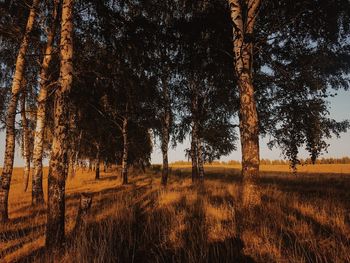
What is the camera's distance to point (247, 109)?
15.5 feet

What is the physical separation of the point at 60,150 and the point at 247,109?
3.61 m

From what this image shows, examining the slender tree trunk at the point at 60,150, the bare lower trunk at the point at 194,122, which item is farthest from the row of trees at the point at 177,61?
the bare lower trunk at the point at 194,122

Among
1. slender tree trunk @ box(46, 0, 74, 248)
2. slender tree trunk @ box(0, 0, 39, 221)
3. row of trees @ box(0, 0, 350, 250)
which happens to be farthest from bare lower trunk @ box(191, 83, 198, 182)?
slender tree trunk @ box(46, 0, 74, 248)

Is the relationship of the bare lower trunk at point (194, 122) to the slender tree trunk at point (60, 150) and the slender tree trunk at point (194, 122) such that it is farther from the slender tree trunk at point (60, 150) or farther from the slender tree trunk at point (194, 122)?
the slender tree trunk at point (60, 150)

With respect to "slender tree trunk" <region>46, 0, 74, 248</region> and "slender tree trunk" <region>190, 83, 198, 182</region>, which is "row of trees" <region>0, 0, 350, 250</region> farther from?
"slender tree trunk" <region>190, 83, 198, 182</region>

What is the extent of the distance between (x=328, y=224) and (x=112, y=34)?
6.28 meters

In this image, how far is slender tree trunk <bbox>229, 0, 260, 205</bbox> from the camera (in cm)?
449

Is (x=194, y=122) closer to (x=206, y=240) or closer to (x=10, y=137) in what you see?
(x=10, y=137)

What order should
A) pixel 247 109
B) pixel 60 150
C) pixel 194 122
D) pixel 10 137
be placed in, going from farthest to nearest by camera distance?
pixel 194 122
pixel 10 137
pixel 247 109
pixel 60 150

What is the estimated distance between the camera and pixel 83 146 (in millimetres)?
27344

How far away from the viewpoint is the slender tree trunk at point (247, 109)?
449cm

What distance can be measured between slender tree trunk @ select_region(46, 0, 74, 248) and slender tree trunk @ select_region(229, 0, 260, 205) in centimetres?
329

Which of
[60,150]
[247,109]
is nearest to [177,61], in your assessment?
[247,109]

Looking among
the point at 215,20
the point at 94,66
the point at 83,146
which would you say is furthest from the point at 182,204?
the point at 83,146
